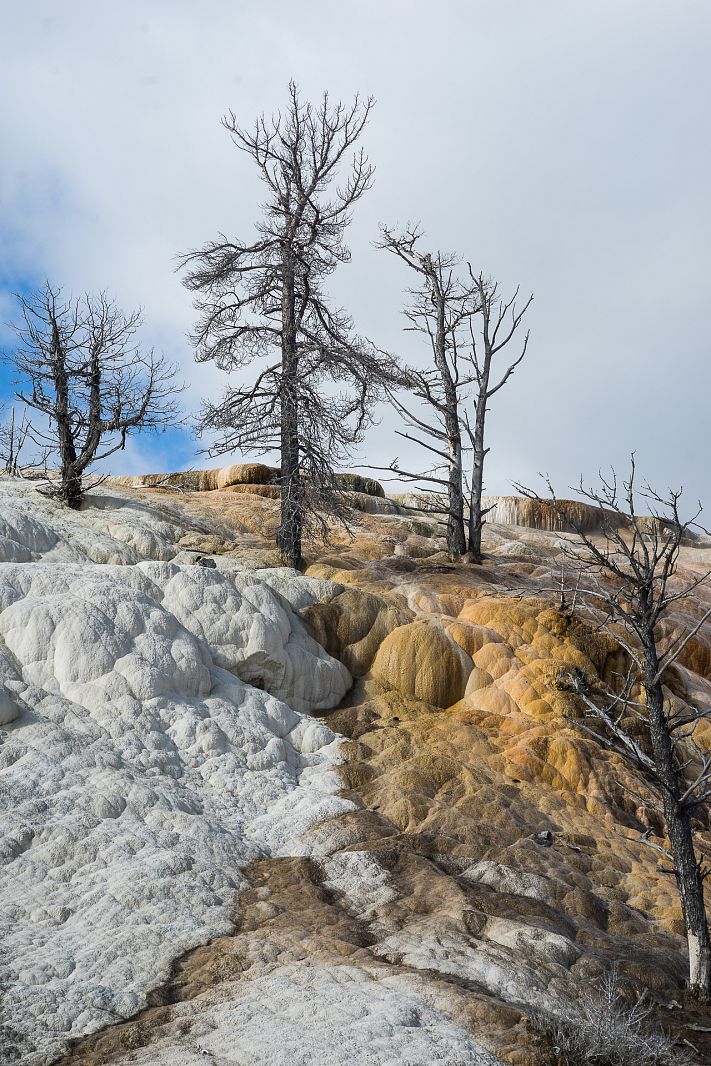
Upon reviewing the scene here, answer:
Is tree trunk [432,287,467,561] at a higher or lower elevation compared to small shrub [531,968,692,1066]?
higher

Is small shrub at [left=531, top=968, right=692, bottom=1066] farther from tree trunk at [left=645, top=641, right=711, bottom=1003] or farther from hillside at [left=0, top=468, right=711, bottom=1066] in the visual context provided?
tree trunk at [left=645, top=641, right=711, bottom=1003]

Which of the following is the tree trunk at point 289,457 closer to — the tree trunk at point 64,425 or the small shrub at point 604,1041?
the tree trunk at point 64,425

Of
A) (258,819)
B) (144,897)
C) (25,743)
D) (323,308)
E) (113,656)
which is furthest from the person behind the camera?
(323,308)

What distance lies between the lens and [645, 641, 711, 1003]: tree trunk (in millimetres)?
7816

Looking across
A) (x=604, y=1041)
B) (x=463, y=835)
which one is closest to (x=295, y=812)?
(x=463, y=835)

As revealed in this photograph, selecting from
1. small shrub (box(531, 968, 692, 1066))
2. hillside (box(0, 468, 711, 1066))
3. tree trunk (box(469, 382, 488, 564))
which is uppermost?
tree trunk (box(469, 382, 488, 564))

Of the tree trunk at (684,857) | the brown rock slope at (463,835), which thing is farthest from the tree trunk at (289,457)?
the tree trunk at (684,857)

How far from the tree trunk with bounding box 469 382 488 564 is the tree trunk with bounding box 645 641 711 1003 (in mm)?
11831

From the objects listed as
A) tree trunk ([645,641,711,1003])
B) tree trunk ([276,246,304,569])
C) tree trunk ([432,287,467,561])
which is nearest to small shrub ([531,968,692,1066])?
tree trunk ([645,641,711,1003])

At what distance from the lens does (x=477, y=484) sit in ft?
66.7

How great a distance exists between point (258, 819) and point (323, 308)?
36.8 feet

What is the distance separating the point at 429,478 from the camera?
20.2 metres

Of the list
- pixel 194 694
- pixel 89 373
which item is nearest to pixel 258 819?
pixel 194 694

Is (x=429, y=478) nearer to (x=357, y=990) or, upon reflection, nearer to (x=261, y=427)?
(x=261, y=427)
